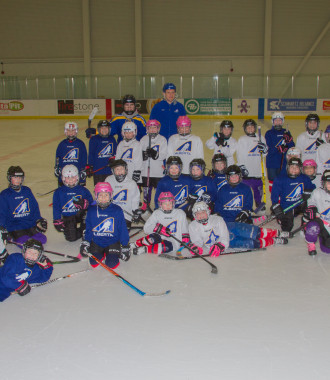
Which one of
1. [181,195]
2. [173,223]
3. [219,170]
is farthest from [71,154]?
[173,223]

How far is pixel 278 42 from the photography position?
19938mm

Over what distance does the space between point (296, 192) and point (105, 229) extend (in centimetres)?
226

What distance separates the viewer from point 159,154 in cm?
545

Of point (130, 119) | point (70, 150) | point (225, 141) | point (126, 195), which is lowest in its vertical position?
point (126, 195)

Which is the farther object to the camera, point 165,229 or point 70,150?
point 70,150

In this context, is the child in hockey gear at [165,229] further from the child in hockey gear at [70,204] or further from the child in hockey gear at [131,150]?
the child in hockey gear at [131,150]

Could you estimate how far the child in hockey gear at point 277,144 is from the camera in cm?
572

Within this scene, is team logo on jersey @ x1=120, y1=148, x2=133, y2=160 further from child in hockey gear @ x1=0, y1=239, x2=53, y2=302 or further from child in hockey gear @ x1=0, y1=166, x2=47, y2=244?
child in hockey gear @ x1=0, y1=239, x2=53, y2=302

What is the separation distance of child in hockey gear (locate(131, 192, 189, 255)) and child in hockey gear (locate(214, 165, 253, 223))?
23.9 inches

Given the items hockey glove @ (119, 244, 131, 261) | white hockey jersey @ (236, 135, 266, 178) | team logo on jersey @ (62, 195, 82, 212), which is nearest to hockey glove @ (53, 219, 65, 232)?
team logo on jersey @ (62, 195, 82, 212)

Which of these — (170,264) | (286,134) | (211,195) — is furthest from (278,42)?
(170,264)

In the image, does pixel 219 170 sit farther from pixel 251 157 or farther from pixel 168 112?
pixel 168 112

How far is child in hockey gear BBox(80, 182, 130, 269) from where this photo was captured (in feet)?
12.6

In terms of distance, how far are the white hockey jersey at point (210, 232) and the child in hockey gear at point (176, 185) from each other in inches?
28.5
